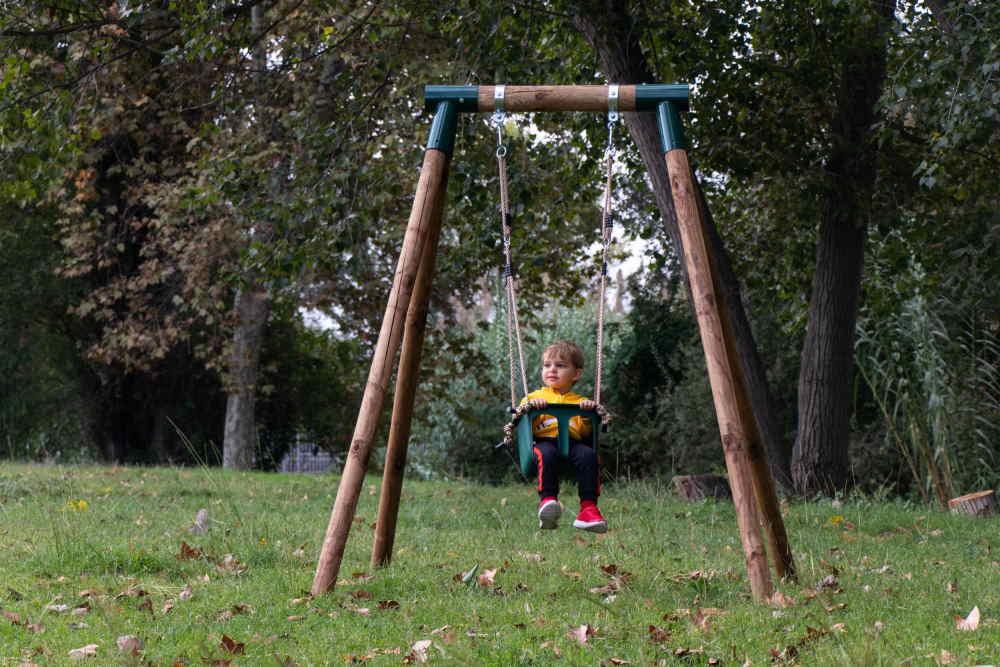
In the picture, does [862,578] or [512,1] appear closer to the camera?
[862,578]

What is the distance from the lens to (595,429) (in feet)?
19.9

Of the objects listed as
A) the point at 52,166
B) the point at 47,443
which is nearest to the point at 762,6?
the point at 52,166

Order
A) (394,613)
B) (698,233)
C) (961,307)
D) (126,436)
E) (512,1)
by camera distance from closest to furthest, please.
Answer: (394,613), (698,233), (512,1), (961,307), (126,436)

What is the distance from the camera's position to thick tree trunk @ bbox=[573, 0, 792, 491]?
9.67 meters

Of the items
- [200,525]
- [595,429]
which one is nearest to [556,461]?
[595,429]

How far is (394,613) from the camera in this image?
502 cm

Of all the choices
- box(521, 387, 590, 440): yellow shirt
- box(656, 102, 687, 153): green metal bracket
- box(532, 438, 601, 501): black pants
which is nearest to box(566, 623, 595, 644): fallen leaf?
box(532, 438, 601, 501): black pants

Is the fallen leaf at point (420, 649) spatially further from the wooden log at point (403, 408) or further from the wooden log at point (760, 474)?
the wooden log at point (760, 474)

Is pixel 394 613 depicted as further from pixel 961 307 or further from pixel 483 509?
pixel 961 307

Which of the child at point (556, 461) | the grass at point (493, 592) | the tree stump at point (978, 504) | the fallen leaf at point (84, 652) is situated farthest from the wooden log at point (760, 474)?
Result: the tree stump at point (978, 504)

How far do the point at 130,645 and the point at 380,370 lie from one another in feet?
6.25

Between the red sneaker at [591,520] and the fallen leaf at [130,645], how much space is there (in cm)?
229

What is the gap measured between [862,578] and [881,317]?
6.33m

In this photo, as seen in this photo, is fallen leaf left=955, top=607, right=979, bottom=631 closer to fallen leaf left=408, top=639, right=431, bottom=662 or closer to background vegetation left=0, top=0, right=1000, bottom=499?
fallen leaf left=408, top=639, right=431, bottom=662
